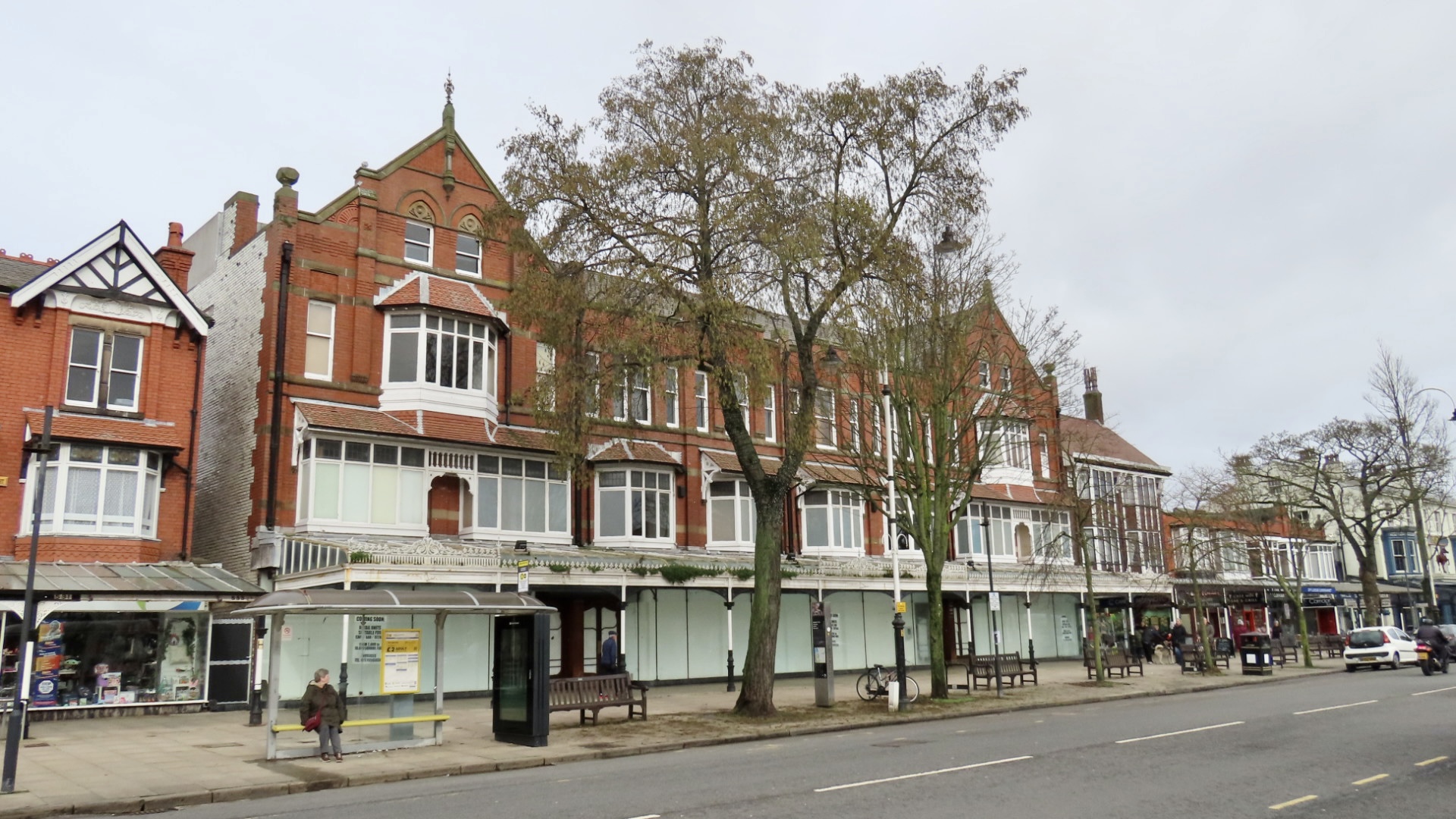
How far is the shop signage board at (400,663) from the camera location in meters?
16.4

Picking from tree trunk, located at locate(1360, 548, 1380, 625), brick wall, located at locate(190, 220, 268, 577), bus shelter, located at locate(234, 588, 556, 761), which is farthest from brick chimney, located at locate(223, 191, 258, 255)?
tree trunk, located at locate(1360, 548, 1380, 625)

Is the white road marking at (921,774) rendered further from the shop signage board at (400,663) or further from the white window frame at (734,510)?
the white window frame at (734,510)

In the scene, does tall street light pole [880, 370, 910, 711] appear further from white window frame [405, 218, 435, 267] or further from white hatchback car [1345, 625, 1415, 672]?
white hatchback car [1345, 625, 1415, 672]

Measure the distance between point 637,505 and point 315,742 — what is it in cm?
1541

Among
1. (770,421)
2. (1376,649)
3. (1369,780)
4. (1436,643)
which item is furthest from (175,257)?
(1376,649)

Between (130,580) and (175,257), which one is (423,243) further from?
(130,580)

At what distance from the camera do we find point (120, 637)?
22.3 m

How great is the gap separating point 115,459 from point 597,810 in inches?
Answer: 727

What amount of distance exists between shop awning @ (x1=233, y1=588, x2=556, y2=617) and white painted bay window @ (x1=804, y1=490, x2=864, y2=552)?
19.0 m

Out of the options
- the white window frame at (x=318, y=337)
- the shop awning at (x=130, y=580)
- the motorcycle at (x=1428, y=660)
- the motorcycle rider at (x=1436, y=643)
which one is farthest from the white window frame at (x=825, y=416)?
the motorcycle rider at (x=1436, y=643)

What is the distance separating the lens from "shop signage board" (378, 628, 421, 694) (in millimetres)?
16359

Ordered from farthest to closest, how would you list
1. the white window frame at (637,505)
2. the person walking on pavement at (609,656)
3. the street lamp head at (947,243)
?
the white window frame at (637,505), the person walking on pavement at (609,656), the street lamp head at (947,243)

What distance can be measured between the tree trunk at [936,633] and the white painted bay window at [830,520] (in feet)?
36.6

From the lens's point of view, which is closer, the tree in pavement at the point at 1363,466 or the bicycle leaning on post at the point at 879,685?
the bicycle leaning on post at the point at 879,685
